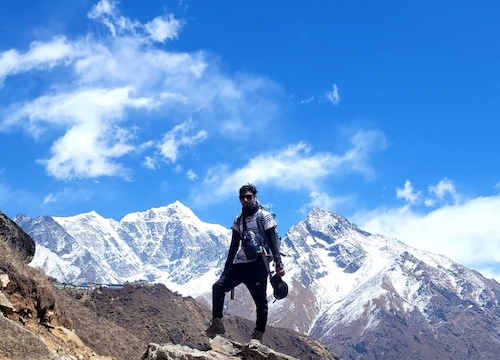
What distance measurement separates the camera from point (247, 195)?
10070 millimetres

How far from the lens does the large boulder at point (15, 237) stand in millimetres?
13400

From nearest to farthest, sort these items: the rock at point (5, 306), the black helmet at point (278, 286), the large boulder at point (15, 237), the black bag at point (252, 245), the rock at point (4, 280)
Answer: the rock at point (5, 306) < the black bag at point (252, 245) < the black helmet at point (278, 286) < the rock at point (4, 280) < the large boulder at point (15, 237)

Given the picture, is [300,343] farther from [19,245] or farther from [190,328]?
[19,245]

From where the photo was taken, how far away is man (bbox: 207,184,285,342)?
9.90 metres

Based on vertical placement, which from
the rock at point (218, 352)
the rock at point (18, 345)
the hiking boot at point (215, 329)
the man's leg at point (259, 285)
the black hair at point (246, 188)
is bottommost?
the rock at point (18, 345)

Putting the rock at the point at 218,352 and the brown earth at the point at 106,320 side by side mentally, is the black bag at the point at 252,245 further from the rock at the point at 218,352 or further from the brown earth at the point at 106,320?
the brown earth at the point at 106,320

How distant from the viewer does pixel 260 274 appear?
990cm

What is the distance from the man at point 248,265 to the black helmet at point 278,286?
93 millimetres

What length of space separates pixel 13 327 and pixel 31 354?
0.38m

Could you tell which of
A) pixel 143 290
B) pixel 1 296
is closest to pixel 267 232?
pixel 1 296

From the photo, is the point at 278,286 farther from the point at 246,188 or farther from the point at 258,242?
the point at 246,188

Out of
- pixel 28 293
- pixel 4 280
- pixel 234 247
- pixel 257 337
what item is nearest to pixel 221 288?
pixel 234 247

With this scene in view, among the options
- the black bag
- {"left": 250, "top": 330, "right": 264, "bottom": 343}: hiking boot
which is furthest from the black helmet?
{"left": 250, "top": 330, "right": 264, "bottom": 343}: hiking boot

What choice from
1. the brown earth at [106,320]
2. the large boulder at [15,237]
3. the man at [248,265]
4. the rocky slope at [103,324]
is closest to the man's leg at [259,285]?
the man at [248,265]
